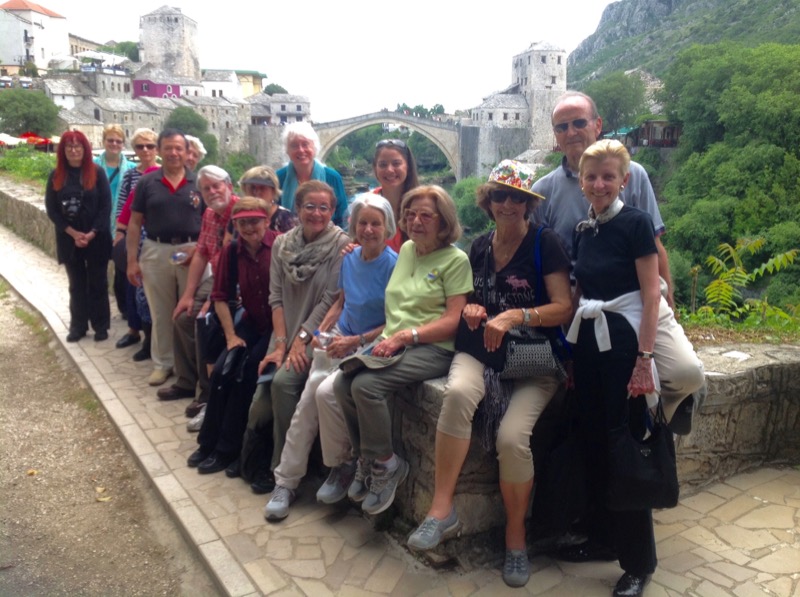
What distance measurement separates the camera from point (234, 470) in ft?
11.4

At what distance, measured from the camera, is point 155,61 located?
6141cm

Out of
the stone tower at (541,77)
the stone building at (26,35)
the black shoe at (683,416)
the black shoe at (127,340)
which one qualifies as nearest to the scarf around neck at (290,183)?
the black shoe at (127,340)

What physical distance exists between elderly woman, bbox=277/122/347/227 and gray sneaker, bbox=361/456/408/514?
1.65 meters

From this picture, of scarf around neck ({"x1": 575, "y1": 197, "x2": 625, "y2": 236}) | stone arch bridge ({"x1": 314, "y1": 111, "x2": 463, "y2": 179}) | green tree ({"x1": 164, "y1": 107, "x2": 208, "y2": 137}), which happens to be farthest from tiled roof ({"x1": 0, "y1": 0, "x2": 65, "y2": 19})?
scarf around neck ({"x1": 575, "y1": 197, "x2": 625, "y2": 236})

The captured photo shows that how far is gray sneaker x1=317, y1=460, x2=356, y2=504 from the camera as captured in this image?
9.89 feet

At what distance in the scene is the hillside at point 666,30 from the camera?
54.1m

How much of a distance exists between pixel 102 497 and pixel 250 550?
1.06 meters

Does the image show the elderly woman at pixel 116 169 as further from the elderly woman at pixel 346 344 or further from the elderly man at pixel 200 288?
the elderly woman at pixel 346 344

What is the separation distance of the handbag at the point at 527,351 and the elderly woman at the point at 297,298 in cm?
98

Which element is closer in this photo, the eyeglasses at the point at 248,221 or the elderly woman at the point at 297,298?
the elderly woman at the point at 297,298

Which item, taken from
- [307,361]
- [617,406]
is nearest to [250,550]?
[307,361]

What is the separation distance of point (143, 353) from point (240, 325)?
181 cm

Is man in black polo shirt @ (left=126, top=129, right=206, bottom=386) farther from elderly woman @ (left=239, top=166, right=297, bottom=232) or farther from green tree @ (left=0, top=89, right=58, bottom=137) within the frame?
green tree @ (left=0, top=89, right=58, bottom=137)

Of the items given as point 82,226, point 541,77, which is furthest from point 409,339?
point 541,77
